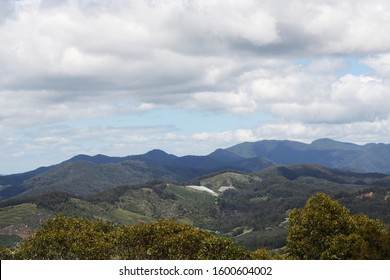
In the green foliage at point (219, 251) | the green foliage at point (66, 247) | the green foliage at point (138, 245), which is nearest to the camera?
the green foliage at point (219, 251)

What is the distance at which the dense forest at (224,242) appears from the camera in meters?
76.5

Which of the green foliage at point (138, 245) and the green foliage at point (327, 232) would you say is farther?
the green foliage at point (138, 245)

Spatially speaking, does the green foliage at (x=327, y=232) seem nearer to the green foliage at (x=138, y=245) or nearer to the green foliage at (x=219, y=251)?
the green foliage at (x=219, y=251)

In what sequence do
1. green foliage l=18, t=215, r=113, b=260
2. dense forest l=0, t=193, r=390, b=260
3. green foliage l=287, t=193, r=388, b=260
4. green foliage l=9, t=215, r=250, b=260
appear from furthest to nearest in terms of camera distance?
green foliage l=18, t=215, r=113, b=260 → green foliage l=9, t=215, r=250, b=260 → dense forest l=0, t=193, r=390, b=260 → green foliage l=287, t=193, r=388, b=260

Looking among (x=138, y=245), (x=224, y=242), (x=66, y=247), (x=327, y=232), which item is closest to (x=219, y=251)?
(x=224, y=242)

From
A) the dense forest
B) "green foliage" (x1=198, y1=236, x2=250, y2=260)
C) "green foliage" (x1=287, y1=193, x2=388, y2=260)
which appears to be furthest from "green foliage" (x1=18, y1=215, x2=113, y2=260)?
"green foliage" (x1=287, y1=193, x2=388, y2=260)

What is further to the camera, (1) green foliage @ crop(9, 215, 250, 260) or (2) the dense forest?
(1) green foliage @ crop(9, 215, 250, 260)

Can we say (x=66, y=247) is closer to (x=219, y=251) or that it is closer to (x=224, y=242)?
(x=219, y=251)

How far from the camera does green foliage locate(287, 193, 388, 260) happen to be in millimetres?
76125

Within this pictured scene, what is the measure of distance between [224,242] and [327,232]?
18.9m

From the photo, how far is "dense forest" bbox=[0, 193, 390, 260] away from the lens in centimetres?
7650

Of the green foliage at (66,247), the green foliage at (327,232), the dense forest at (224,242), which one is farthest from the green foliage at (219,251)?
the green foliage at (66,247)

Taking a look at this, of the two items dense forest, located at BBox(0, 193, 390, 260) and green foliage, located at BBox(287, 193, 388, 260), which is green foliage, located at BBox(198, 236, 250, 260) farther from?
green foliage, located at BBox(287, 193, 388, 260)

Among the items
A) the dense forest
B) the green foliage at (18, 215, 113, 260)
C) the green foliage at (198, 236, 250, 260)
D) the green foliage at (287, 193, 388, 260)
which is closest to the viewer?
the green foliage at (287, 193, 388, 260)
